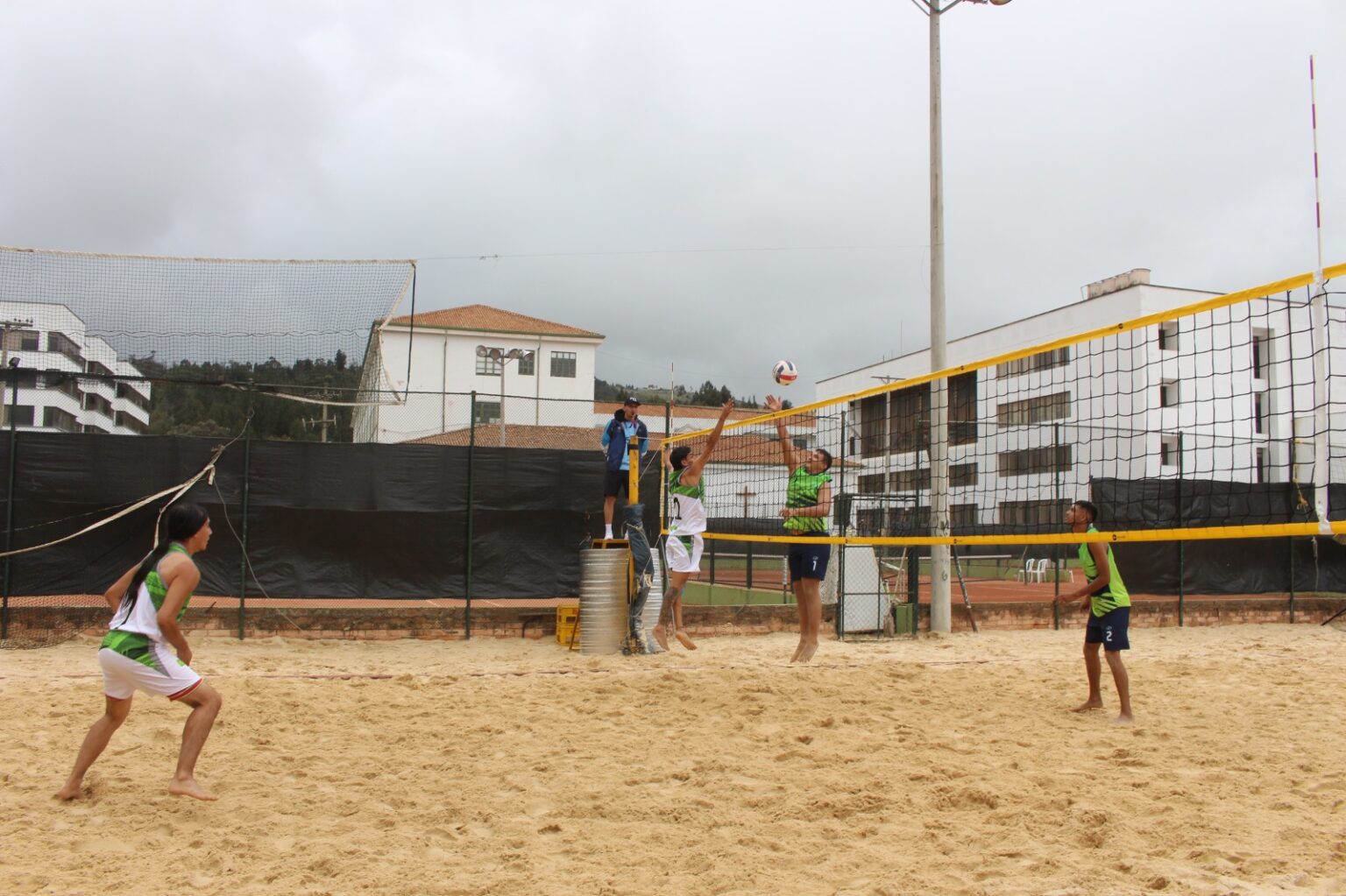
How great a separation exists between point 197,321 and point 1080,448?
15685 millimetres

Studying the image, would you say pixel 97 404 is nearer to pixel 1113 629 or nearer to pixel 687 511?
pixel 687 511

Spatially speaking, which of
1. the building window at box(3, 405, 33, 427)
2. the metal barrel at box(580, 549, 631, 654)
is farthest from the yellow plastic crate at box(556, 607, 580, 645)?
the building window at box(3, 405, 33, 427)

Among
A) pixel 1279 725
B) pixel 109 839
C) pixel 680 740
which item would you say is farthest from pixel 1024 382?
pixel 109 839

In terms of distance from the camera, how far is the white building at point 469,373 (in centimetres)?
1148

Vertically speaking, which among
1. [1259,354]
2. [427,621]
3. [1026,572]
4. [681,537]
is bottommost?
[1026,572]

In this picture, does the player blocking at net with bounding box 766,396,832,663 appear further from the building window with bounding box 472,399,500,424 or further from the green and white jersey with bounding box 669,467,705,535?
the building window with bounding box 472,399,500,424

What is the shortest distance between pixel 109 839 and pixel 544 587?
6871 mm

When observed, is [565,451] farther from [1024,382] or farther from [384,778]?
[1024,382]

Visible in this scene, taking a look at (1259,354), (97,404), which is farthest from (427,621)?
(1259,354)

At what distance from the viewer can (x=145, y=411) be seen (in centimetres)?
1039

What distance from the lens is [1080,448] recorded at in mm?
19312

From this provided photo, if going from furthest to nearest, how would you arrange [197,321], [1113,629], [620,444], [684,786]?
1. [197,321]
2. [620,444]
3. [1113,629]
4. [684,786]

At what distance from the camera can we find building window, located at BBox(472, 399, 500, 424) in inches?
465

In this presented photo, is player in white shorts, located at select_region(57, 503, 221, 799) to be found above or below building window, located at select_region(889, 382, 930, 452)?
below
